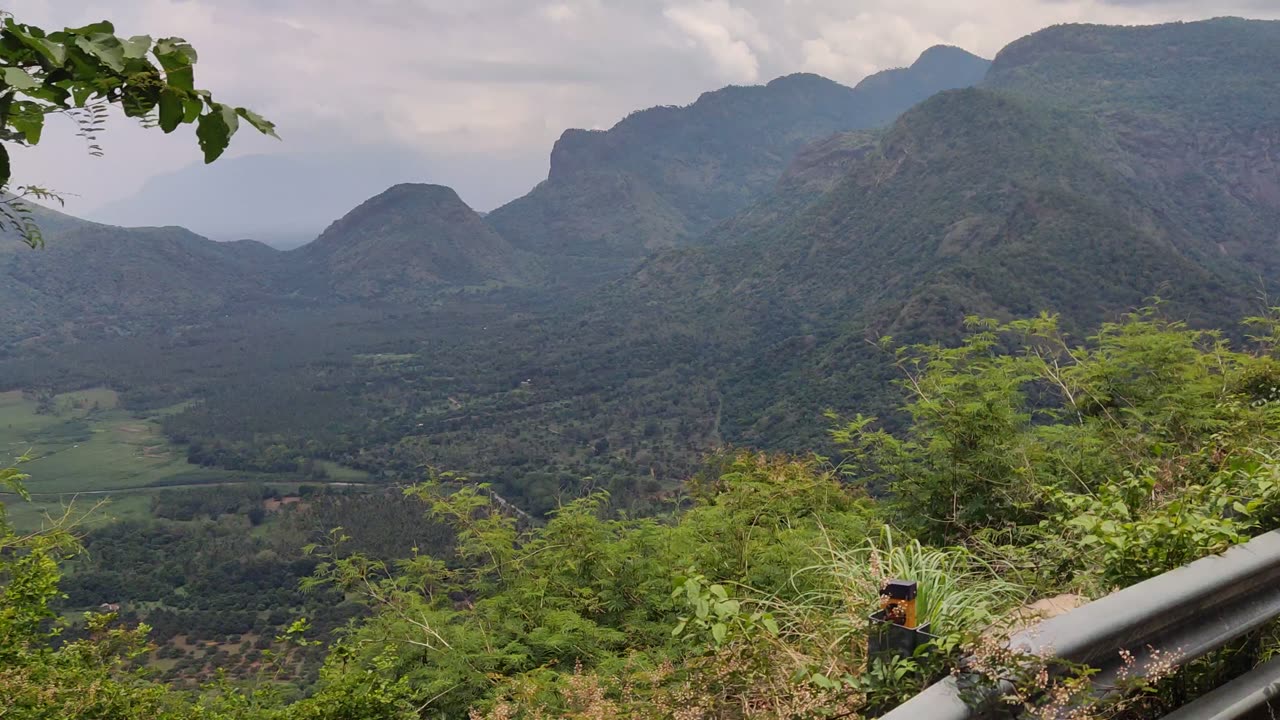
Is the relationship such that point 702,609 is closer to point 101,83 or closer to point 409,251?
point 101,83

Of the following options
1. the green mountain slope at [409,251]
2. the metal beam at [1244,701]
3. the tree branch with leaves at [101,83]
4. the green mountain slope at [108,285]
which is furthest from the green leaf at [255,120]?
the green mountain slope at [409,251]

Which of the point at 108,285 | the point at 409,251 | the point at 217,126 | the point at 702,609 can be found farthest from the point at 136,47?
the point at 409,251

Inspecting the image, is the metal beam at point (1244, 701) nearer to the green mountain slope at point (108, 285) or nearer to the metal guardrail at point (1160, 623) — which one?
the metal guardrail at point (1160, 623)

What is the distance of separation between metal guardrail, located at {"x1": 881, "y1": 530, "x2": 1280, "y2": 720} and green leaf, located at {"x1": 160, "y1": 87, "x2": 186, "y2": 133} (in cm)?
179

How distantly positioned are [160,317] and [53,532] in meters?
136

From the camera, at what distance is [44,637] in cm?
511

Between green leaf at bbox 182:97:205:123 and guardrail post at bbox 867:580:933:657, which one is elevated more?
green leaf at bbox 182:97:205:123

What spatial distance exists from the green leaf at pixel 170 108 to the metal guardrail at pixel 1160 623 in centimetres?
179

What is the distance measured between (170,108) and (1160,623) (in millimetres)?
2383

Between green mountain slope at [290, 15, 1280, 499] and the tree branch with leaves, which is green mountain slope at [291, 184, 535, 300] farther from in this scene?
the tree branch with leaves

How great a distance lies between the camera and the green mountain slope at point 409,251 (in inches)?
5694

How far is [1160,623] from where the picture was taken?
179 cm

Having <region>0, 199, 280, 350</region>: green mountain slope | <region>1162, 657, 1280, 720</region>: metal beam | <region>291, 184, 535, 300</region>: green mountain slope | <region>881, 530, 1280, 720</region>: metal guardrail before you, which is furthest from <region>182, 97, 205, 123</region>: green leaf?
<region>291, 184, 535, 300</region>: green mountain slope

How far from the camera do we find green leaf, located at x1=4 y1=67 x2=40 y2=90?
117 centimetres
